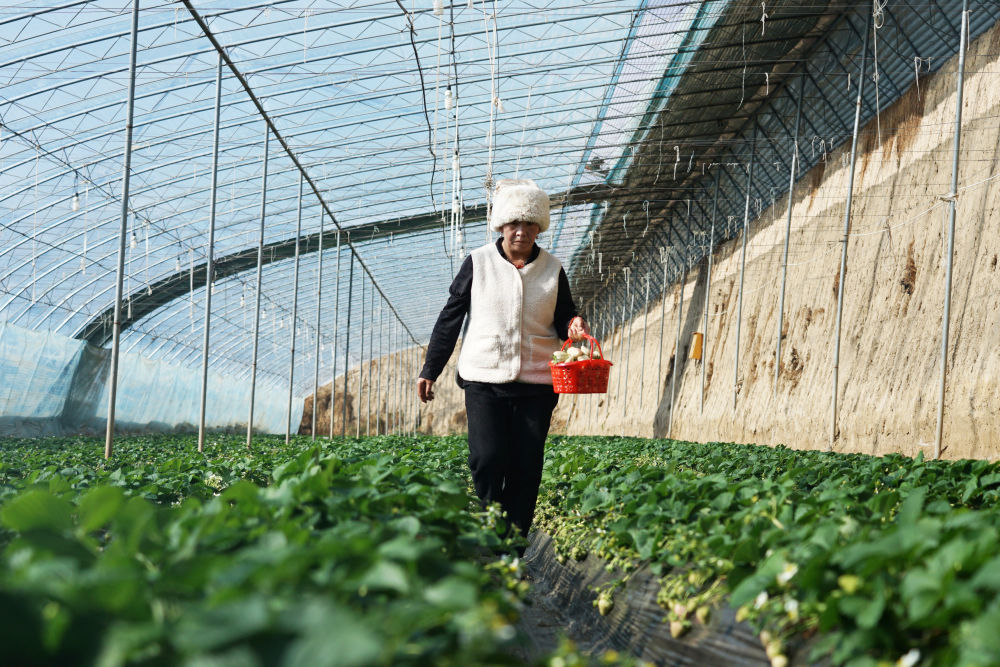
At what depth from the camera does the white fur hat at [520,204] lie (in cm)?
475

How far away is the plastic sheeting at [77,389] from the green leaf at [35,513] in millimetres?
19704

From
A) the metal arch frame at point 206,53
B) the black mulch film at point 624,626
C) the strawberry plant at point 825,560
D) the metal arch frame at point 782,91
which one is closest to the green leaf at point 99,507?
the black mulch film at point 624,626

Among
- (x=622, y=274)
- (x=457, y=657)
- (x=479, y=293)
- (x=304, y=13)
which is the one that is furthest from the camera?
(x=622, y=274)

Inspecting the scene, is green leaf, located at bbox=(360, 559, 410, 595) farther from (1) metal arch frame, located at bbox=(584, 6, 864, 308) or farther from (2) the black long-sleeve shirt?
(1) metal arch frame, located at bbox=(584, 6, 864, 308)

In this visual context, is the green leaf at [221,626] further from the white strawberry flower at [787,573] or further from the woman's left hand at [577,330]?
the woman's left hand at [577,330]

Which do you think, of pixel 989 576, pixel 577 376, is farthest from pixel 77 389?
pixel 989 576

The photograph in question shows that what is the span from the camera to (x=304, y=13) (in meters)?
14.4

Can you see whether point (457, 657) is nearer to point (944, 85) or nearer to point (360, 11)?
point (360, 11)

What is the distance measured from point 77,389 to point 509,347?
69.0ft

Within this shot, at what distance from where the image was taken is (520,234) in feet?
15.7

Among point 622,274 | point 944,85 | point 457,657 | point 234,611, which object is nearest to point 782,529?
point 457,657

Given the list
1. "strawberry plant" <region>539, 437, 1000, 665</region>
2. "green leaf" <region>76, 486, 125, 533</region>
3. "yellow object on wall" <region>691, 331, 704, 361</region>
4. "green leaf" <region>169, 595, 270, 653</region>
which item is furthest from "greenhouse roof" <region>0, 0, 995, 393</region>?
"green leaf" <region>169, 595, 270, 653</region>

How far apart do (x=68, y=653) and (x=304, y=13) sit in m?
14.4

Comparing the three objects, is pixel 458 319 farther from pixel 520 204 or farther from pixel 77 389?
pixel 77 389
